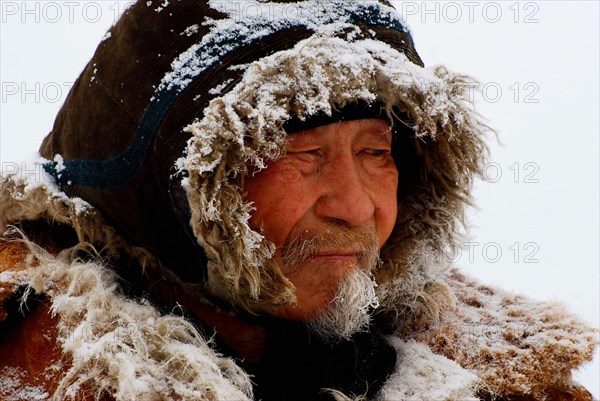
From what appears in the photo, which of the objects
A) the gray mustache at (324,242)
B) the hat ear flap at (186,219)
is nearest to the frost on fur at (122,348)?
the hat ear flap at (186,219)

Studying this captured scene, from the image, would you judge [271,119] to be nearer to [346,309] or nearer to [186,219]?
[186,219]

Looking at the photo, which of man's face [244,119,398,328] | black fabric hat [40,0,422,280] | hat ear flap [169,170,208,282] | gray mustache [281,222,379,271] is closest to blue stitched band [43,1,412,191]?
black fabric hat [40,0,422,280]

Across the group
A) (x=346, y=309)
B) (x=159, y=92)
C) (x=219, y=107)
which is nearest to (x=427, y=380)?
(x=346, y=309)

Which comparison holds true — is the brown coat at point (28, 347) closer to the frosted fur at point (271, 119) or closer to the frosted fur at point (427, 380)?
the frosted fur at point (271, 119)

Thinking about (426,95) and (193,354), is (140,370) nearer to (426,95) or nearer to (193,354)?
(193,354)

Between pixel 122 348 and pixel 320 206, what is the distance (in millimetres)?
576

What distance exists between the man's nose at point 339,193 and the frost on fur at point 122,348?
42 cm

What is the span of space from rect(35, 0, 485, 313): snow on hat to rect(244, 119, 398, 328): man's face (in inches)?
2.2

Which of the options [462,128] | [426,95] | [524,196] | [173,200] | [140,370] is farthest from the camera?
[524,196]

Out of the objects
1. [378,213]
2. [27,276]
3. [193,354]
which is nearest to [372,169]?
[378,213]

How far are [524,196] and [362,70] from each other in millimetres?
5152

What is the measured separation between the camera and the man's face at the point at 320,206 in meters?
1.74

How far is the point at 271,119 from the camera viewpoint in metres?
1.62

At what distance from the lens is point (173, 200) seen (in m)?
1.70
